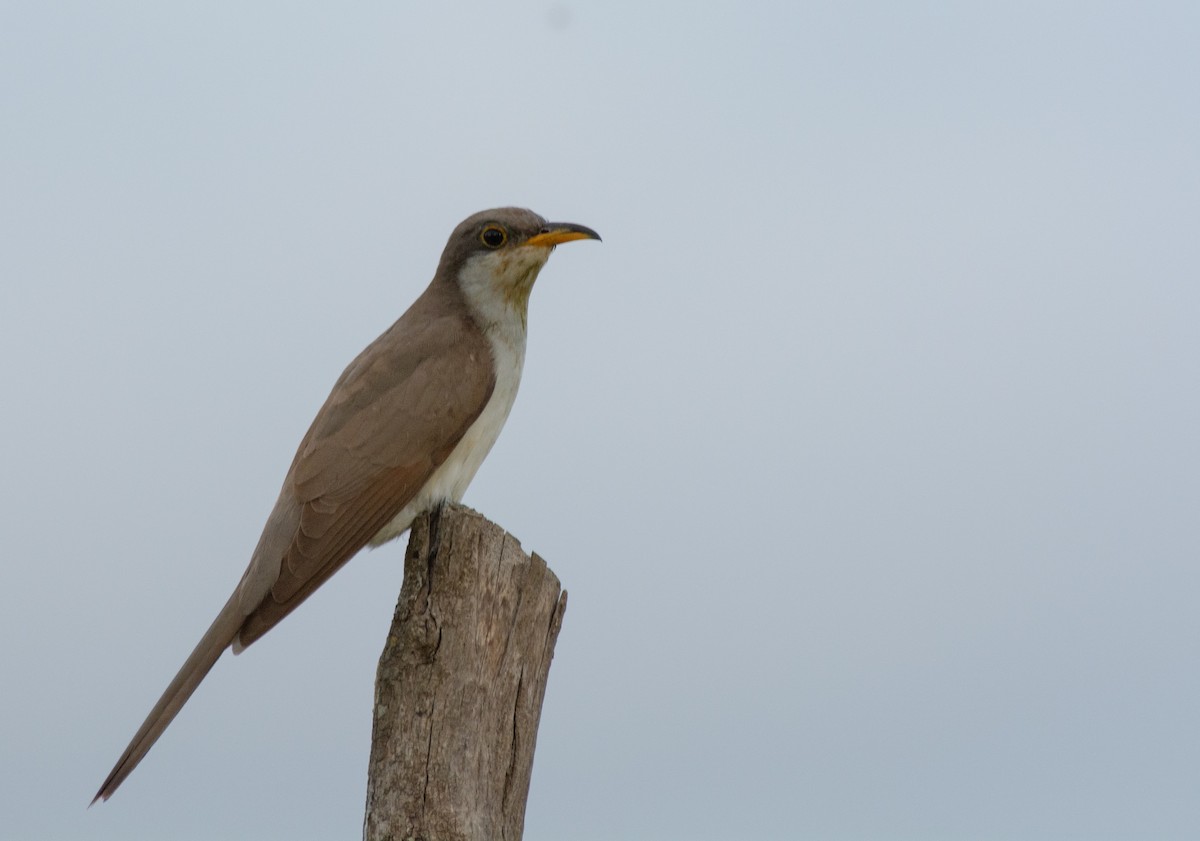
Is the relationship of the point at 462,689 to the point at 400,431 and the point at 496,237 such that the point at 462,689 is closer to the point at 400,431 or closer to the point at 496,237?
the point at 400,431

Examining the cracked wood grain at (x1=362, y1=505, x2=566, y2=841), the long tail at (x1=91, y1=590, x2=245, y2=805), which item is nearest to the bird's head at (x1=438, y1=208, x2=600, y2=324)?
the cracked wood grain at (x1=362, y1=505, x2=566, y2=841)

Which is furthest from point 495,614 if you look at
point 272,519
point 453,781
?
point 272,519

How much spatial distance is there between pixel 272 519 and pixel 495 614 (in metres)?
1.61

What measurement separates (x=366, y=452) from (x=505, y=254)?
5.08 feet

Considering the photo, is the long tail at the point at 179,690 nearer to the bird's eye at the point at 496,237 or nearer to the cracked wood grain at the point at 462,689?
the cracked wood grain at the point at 462,689

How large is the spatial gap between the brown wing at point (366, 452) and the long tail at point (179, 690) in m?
0.08

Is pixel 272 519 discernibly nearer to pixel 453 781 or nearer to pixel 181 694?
pixel 181 694

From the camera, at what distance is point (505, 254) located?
7.13 meters

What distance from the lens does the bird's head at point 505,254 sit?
712 cm

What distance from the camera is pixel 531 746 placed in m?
5.27

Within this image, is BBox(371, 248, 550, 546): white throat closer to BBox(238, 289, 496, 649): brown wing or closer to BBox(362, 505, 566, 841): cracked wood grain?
BBox(238, 289, 496, 649): brown wing

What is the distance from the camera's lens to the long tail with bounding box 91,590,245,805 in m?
5.16

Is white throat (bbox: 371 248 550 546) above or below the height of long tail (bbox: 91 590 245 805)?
above

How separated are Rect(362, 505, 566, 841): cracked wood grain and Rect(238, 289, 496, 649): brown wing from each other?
26.5 inches
